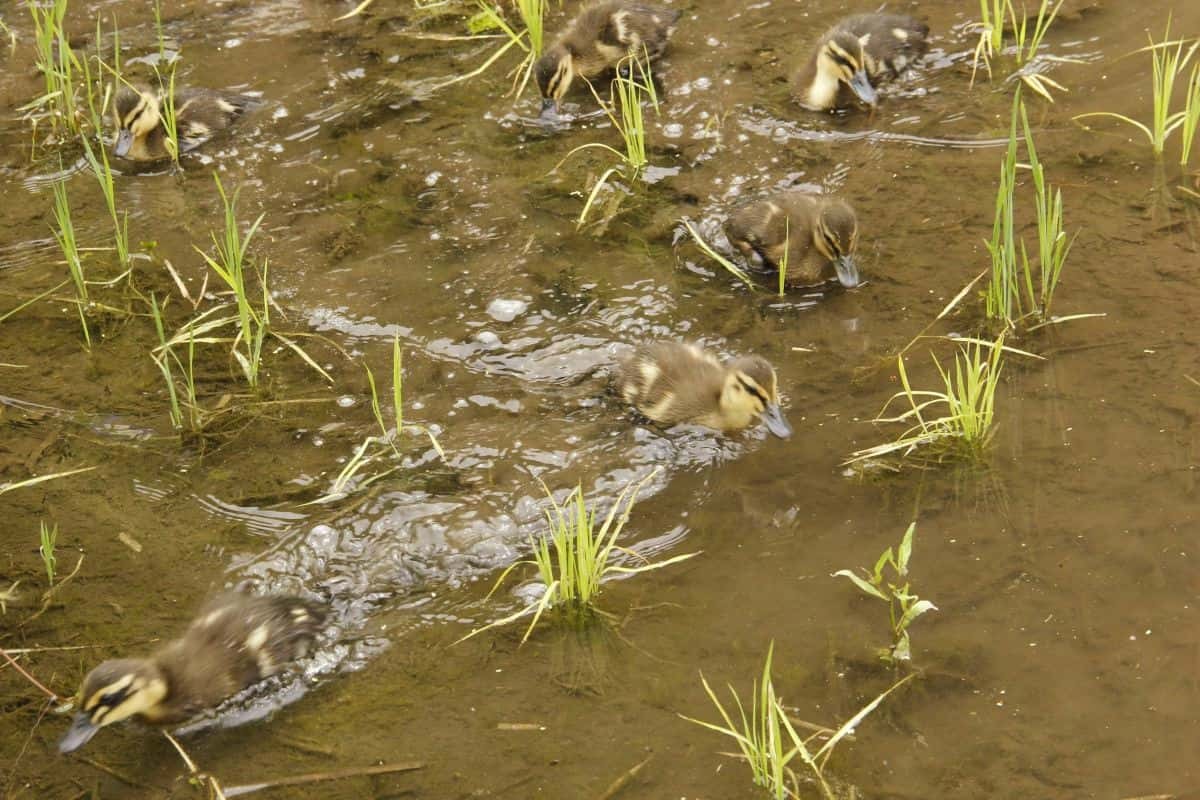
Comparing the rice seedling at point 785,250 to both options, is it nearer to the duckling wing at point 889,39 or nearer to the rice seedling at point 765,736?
the duckling wing at point 889,39

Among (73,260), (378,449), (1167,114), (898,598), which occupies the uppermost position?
Result: (1167,114)

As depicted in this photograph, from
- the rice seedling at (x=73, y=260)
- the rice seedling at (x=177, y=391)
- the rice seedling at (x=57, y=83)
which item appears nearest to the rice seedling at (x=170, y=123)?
the rice seedling at (x=57, y=83)

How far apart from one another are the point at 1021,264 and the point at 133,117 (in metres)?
3.05

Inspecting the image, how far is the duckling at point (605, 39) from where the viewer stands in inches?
193

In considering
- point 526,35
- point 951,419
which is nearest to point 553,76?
point 526,35

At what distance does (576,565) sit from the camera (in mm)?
2926

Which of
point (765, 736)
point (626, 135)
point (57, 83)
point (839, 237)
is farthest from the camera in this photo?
point (57, 83)

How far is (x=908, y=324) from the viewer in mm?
3721

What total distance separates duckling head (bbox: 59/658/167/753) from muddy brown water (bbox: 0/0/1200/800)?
89 millimetres

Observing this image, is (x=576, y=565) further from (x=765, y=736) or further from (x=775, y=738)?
(x=775, y=738)

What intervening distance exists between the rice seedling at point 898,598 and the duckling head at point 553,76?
2538mm

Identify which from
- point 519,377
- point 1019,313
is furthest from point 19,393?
point 1019,313

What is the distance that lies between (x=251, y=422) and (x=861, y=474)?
5.23ft

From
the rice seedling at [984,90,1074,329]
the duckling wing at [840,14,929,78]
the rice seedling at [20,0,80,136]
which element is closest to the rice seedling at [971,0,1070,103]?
the duckling wing at [840,14,929,78]
